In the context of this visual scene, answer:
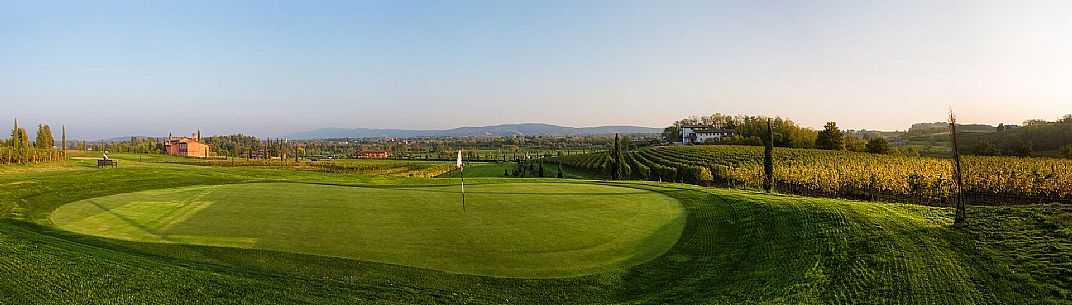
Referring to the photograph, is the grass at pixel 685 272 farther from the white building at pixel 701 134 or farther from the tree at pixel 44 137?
the white building at pixel 701 134

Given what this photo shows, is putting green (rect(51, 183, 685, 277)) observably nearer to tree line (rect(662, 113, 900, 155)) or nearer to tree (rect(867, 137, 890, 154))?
tree line (rect(662, 113, 900, 155))

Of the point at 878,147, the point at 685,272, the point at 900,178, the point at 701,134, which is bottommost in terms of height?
the point at 685,272

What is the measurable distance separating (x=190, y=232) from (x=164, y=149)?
15457 cm

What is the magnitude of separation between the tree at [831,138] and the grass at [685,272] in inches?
3092

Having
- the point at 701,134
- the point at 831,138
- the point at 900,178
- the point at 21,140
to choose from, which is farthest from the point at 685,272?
the point at 701,134

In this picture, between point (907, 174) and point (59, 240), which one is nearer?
point (59, 240)

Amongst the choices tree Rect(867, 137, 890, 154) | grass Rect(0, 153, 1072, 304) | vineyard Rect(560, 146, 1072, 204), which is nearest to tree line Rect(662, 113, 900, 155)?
tree Rect(867, 137, 890, 154)

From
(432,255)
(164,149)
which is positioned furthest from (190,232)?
(164,149)

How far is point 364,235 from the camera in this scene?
15.5 metres

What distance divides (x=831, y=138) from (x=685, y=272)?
90.6 metres

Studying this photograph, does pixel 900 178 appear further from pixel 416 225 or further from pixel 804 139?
pixel 804 139

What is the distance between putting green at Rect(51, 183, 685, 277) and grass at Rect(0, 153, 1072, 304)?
2.43ft

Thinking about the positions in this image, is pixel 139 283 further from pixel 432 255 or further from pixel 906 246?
pixel 906 246

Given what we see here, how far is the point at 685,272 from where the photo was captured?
13086 millimetres
